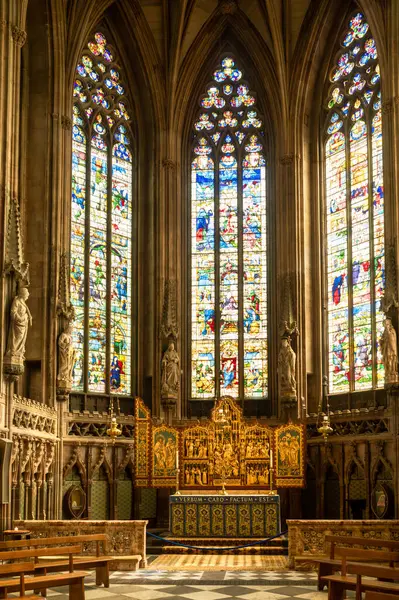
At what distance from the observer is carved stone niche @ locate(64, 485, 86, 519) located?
82.5 feet

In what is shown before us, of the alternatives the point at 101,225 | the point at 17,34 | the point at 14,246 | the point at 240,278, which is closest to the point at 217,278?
the point at 240,278

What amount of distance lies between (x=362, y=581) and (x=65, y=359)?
14266 mm

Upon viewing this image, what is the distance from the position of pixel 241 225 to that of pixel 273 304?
2916 mm

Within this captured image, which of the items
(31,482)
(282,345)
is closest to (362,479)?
(282,345)

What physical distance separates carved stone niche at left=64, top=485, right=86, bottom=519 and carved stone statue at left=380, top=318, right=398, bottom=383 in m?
8.90

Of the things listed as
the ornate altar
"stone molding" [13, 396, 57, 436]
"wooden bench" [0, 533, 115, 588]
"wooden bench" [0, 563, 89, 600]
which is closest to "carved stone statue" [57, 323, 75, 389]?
"stone molding" [13, 396, 57, 436]

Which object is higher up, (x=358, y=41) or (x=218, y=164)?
(x=358, y=41)

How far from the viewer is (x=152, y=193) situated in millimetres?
29672

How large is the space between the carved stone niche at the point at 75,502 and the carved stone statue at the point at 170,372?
3907 millimetres

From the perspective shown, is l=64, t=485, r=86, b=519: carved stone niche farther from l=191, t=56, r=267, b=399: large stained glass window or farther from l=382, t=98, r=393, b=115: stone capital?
l=382, t=98, r=393, b=115: stone capital

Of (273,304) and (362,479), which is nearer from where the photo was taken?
(362,479)

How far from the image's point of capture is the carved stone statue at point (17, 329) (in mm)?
20781

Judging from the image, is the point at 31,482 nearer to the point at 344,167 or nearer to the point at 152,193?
the point at 152,193

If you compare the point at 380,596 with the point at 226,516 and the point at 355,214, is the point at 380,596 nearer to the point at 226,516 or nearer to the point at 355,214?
the point at 226,516
